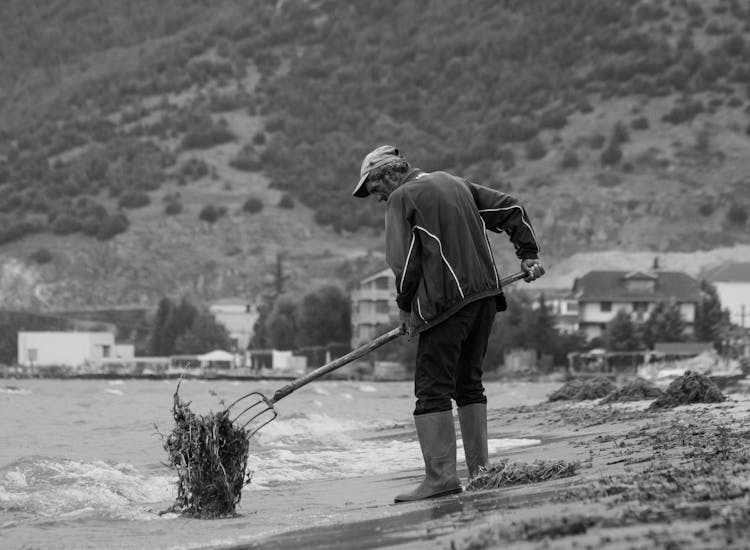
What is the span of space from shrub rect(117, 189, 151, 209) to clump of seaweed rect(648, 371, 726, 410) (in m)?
129

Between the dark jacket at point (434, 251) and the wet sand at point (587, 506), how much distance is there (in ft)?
3.31

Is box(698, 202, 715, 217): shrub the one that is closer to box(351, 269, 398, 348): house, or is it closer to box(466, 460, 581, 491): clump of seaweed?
box(351, 269, 398, 348): house

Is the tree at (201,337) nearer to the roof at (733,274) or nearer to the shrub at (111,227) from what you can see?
the shrub at (111,227)

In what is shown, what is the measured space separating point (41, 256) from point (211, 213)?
1765 cm

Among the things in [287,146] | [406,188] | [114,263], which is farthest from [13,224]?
[406,188]

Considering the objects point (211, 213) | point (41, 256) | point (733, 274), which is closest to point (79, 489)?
point (733, 274)

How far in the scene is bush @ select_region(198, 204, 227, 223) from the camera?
13300cm

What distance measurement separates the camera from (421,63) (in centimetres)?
18588

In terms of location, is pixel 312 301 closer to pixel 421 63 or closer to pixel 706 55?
pixel 706 55

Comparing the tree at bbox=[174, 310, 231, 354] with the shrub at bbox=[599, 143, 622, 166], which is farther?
the shrub at bbox=[599, 143, 622, 166]

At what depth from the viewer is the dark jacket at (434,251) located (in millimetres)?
7562

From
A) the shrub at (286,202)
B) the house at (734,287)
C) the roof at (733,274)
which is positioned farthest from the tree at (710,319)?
the shrub at (286,202)

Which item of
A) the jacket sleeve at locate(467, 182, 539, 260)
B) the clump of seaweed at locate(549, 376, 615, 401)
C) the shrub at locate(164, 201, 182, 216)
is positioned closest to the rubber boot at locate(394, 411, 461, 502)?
the jacket sleeve at locate(467, 182, 539, 260)

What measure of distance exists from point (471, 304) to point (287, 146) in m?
158
